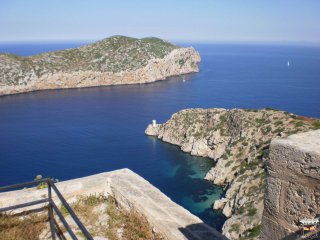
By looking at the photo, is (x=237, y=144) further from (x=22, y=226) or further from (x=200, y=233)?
(x=22, y=226)

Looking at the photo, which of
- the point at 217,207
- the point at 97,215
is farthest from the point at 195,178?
the point at 97,215

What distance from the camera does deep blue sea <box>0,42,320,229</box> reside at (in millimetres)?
56062

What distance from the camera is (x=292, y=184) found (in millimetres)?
3463

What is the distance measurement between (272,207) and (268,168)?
0.44 meters

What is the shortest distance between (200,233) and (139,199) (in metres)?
1.53

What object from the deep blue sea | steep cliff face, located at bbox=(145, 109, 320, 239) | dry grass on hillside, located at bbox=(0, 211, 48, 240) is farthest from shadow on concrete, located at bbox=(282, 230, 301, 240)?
the deep blue sea

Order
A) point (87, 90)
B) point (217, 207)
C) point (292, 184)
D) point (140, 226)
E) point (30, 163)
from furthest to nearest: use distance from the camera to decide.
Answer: point (87, 90)
point (30, 163)
point (217, 207)
point (140, 226)
point (292, 184)

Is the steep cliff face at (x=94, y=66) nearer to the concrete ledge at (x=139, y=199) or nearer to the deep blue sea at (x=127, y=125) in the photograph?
the deep blue sea at (x=127, y=125)

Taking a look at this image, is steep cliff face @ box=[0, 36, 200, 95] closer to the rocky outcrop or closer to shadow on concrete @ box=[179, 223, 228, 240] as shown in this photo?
shadow on concrete @ box=[179, 223, 228, 240]

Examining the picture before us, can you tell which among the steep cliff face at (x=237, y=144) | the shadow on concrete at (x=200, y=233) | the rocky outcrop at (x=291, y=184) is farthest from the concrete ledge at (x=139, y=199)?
the steep cliff face at (x=237, y=144)

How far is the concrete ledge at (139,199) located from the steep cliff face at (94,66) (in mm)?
121582

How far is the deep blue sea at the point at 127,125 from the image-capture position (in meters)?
56.1

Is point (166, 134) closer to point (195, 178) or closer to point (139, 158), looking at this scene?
point (139, 158)

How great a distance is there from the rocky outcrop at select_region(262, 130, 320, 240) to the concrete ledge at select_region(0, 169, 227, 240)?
1.92m
